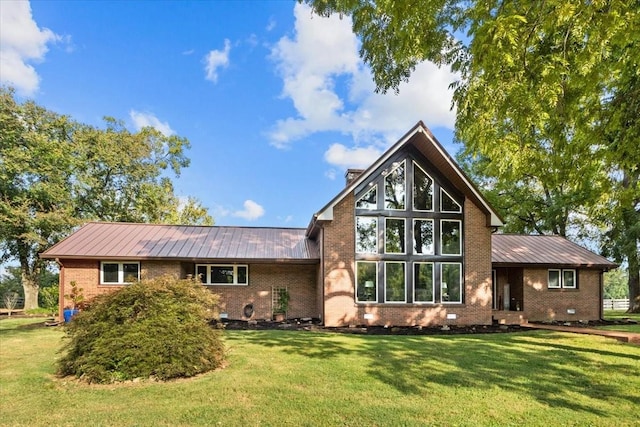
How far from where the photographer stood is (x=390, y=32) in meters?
6.48

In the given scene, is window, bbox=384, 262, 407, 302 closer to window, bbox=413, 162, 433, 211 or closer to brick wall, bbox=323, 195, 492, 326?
brick wall, bbox=323, 195, 492, 326

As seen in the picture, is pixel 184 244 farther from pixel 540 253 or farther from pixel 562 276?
pixel 562 276

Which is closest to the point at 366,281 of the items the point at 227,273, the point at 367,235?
the point at 367,235

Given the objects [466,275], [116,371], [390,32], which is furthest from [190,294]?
[466,275]

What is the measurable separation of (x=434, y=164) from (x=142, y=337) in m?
12.7

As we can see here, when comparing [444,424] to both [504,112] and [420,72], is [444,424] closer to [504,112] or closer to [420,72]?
[504,112]

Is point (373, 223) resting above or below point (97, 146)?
below

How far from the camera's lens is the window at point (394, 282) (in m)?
15.7

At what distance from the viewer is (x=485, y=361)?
8875 millimetres

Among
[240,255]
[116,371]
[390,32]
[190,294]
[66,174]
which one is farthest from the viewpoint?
[66,174]

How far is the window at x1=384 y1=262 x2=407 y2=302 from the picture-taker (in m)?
15.7

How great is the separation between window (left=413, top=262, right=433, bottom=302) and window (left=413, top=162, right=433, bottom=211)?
233cm

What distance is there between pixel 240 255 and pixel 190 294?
866cm

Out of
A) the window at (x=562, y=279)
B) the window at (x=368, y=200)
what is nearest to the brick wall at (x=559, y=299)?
the window at (x=562, y=279)
